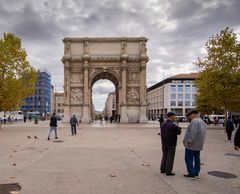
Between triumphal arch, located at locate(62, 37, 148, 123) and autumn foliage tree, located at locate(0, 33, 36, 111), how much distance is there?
68.3 feet

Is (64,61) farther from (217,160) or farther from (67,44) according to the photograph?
(217,160)

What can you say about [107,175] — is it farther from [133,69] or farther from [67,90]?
[133,69]

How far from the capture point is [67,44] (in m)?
53.6

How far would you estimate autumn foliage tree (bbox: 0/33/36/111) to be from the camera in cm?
3009

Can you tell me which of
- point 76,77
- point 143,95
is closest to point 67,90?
point 76,77

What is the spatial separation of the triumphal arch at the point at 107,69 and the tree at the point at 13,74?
20829 mm

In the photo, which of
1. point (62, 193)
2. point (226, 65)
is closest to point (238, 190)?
point (62, 193)

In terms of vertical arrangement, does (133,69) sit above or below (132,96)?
above

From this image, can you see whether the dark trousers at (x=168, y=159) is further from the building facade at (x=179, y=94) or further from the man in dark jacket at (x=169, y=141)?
the building facade at (x=179, y=94)

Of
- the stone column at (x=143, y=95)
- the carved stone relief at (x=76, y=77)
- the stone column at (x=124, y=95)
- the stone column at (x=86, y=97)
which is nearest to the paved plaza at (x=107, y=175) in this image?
the stone column at (x=86, y=97)

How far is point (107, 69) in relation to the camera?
54188 mm

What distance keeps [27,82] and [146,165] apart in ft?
82.9

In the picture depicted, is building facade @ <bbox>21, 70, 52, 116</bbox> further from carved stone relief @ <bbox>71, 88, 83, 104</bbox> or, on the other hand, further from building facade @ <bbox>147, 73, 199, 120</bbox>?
carved stone relief @ <bbox>71, 88, 83, 104</bbox>

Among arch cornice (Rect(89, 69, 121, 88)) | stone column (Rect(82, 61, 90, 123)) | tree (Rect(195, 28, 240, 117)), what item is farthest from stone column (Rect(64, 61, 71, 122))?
tree (Rect(195, 28, 240, 117))
